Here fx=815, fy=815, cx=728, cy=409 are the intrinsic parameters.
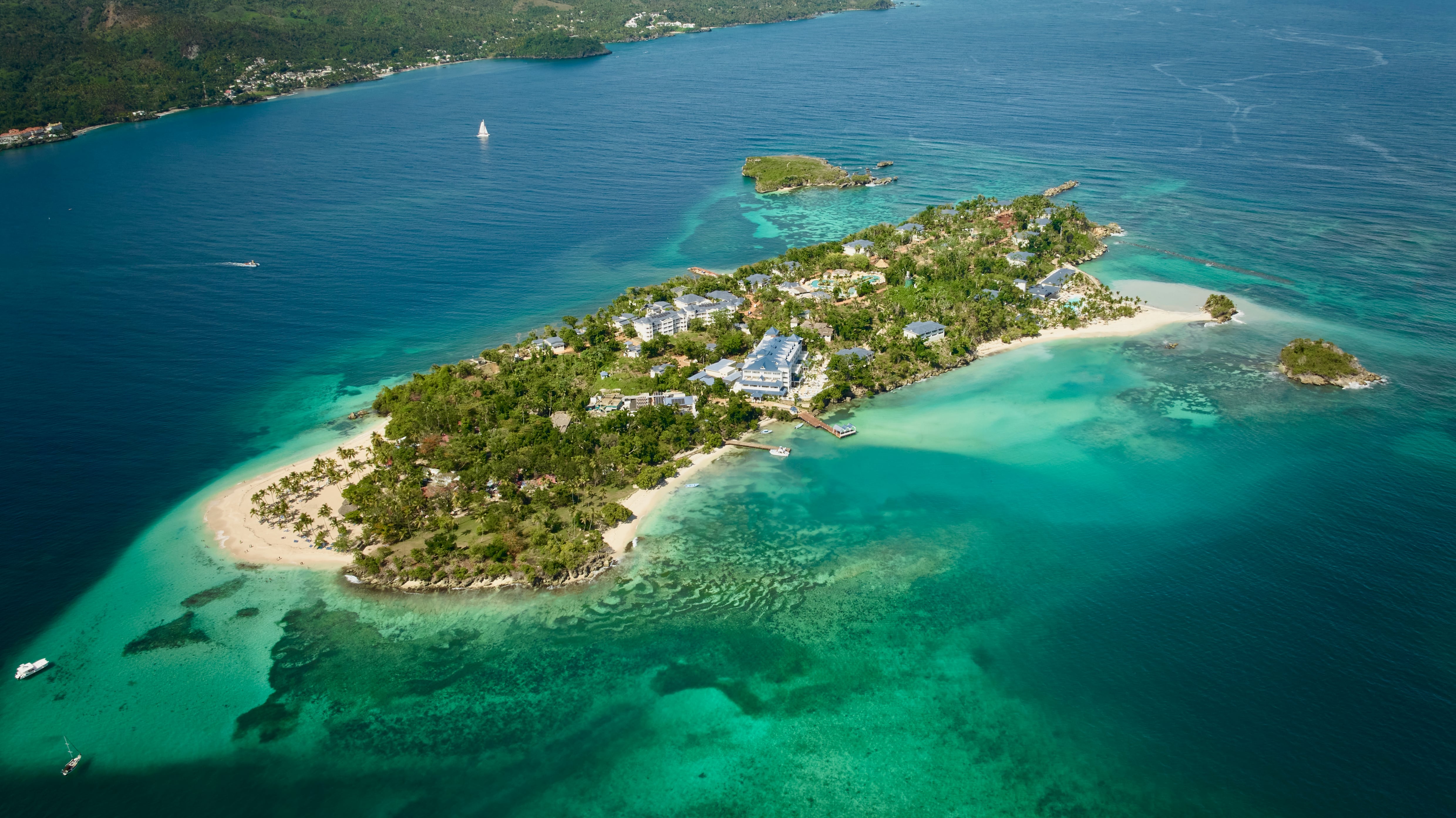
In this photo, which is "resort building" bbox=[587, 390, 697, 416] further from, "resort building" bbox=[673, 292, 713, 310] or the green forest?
the green forest

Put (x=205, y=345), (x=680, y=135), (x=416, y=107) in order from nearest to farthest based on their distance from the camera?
(x=205, y=345) < (x=680, y=135) < (x=416, y=107)

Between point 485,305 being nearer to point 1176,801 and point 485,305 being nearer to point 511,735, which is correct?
point 511,735

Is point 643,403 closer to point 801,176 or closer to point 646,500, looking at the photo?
point 646,500

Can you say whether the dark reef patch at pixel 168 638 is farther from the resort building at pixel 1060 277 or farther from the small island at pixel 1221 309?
the small island at pixel 1221 309

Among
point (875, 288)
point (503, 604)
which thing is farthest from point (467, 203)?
point (503, 604)

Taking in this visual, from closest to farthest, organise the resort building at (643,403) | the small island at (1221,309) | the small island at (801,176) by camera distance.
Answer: the resort building at (643,403), the small island at (1221,309), the small island at (801,176)

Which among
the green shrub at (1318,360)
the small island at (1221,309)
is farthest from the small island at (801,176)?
the green shrub at (1318,360)
